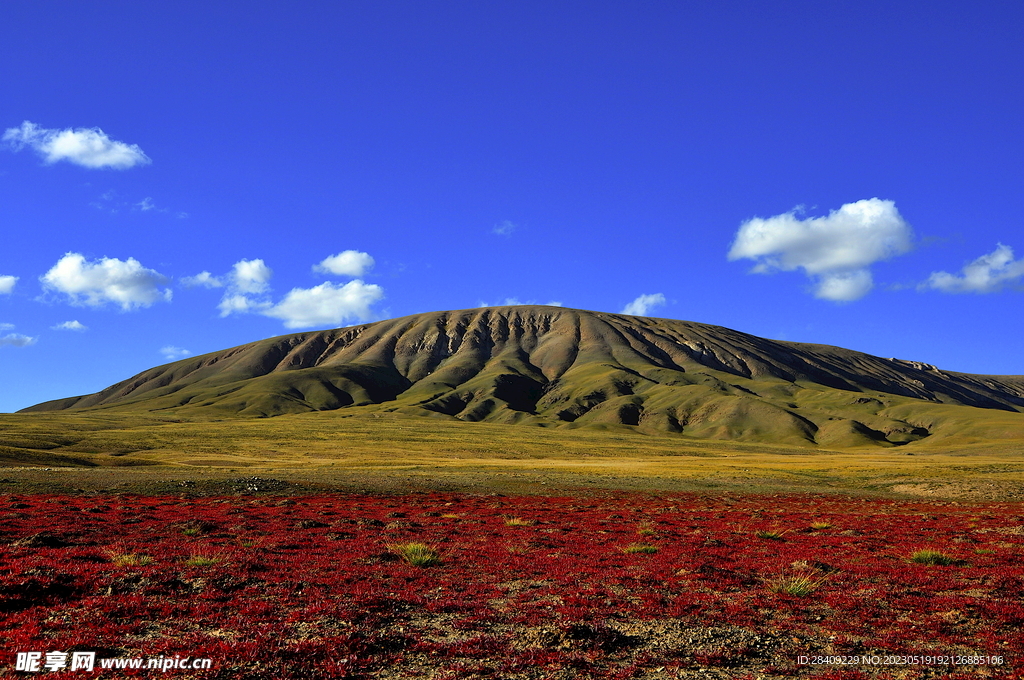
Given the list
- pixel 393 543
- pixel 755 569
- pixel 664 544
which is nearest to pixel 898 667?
pixel 755 569

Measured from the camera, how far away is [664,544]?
1023 inches

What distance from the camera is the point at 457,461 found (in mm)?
96875

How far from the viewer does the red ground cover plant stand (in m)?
11.5

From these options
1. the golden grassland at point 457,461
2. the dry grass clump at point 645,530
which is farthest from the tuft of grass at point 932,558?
the golden grassland at point 457,461

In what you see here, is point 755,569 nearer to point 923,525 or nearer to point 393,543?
point 393,543

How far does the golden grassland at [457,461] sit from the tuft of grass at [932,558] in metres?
31.5

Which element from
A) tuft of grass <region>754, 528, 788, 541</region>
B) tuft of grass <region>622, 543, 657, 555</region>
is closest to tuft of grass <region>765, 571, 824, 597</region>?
tuft of grass <region>622, 543, 657, 555</region>

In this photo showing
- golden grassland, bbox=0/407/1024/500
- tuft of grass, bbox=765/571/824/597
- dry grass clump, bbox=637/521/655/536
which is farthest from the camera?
golden grassland, bbox=0/407/1024/500

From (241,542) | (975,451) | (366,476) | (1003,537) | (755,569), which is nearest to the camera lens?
(755,569)

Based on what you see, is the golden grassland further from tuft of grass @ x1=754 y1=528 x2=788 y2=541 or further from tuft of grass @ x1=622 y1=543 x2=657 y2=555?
tuft of grass @ x1=622 y1=543 x2=657 y2=555

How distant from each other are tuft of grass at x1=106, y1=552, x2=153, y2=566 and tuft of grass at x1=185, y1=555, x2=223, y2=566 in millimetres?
1220

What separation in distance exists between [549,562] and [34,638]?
1452cm

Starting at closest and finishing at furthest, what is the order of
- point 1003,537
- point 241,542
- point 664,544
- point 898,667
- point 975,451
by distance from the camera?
point 898,667 < point 241,542 < point 664,544 < point 1003,537 < point 975,451

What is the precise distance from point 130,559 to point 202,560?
2362 mm
